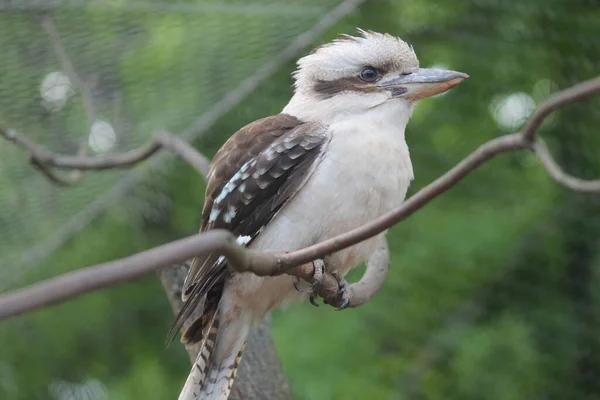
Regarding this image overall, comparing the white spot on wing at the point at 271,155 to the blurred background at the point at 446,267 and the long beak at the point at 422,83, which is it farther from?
the blurred background at the point at 446,267

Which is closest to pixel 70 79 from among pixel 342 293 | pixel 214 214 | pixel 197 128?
pixel 197 128

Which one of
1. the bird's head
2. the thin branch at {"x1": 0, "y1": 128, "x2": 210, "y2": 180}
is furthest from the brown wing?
the thin branch at {"x1": 0, "y1": 128, "x2": 210, "y2": 180}

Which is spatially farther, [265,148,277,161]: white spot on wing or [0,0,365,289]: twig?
[0,0,365,289]: twig

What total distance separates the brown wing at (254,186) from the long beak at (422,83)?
0.51ft

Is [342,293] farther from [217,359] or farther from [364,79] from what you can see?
[364,79]

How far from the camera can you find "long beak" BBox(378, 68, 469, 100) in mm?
1670

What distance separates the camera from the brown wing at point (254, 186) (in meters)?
1.63

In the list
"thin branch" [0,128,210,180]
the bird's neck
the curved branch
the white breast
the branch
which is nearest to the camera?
the branch

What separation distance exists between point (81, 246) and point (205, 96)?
759 millimetres

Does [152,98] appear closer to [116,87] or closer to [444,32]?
[116,87]

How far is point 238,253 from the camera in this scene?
95 centimetres

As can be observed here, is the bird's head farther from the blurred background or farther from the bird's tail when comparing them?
the blurred background

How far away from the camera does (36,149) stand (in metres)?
2.07

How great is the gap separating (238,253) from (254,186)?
69cm
